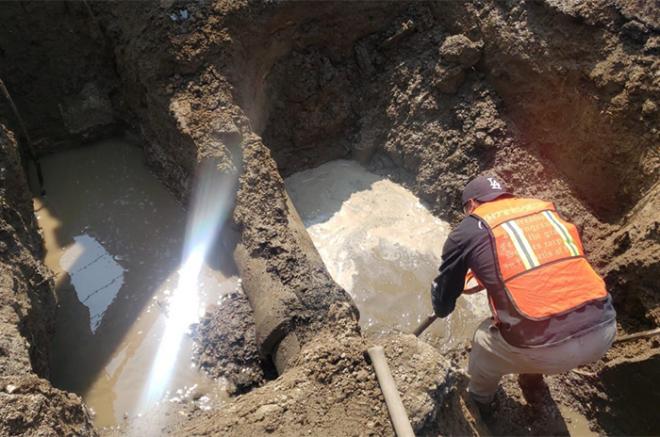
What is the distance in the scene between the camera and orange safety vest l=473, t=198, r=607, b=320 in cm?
260

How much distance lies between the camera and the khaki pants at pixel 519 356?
8.81ft

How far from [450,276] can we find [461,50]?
7.48 feet

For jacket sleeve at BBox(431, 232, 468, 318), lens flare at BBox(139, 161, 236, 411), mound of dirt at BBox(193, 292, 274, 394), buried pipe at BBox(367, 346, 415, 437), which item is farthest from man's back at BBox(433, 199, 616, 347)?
lens flare at BBox(139, 161, 236, 411)

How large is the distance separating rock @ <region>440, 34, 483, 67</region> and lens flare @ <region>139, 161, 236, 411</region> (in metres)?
2.15

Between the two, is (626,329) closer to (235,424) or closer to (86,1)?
(235,424)

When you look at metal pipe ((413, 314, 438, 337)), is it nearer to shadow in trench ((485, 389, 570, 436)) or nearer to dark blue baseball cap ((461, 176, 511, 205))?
shadow in trench ((485, 389, 570, 436))

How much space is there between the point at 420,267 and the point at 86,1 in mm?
3687

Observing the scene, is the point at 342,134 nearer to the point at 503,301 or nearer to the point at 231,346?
the point at 231,346

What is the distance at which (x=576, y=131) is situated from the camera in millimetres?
3971

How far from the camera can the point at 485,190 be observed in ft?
9.80

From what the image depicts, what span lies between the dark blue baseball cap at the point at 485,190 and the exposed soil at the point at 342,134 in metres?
0.95

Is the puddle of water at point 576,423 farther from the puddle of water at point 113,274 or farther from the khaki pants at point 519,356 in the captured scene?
the puddle of water at point 113,274

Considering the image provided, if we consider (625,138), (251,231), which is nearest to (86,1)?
(251,231)

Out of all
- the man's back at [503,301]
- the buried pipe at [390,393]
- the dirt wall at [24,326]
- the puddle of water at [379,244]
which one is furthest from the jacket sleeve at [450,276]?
the dirt wall at [24,326]
